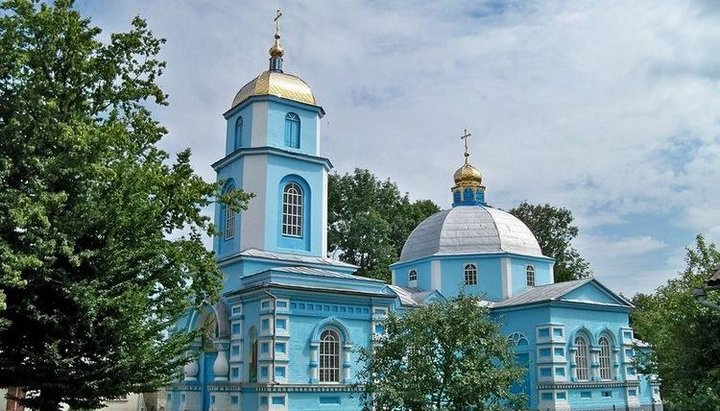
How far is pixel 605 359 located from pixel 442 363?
564 inches

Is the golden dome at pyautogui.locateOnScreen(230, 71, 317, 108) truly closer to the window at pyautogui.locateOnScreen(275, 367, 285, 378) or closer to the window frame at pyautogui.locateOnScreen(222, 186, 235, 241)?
the window frame at pyautogui.locateOnScreen(222, 186, 235, 241)

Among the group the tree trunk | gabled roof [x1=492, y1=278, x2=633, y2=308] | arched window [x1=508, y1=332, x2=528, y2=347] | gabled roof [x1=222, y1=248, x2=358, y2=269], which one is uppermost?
gabled roof [x1=222, y1=248, x2=358, y2=269]

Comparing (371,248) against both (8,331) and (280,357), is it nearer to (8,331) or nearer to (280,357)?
(280,357)

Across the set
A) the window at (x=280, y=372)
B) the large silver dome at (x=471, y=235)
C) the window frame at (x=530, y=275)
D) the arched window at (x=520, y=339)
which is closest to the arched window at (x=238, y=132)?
the window at (x=280, y=372)

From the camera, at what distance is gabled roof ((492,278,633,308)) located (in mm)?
23797

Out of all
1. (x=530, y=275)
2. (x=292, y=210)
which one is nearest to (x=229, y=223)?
(x=292, y=210)

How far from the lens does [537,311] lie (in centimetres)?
2389

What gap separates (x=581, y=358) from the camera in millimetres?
23984


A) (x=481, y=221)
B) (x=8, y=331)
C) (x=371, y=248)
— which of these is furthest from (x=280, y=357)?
(x=371, y=248)

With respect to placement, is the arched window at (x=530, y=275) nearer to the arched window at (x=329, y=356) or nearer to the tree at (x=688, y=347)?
the arched window at (x=329, y=356)

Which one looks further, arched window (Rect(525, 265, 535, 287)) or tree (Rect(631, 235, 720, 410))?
arched window (Rect(525, 265, 535, 287))

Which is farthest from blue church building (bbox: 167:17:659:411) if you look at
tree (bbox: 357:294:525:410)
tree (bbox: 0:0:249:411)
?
tree (bbox: 0:0:249:411)

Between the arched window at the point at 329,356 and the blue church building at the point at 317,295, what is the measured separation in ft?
0.10

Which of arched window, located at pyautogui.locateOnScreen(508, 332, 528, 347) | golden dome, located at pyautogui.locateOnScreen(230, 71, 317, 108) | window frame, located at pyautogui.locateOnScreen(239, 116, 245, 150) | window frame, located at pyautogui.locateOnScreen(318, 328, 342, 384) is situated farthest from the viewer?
arched window, located at pyautogui.locateOnScreen(508, 332, 528, 347)
